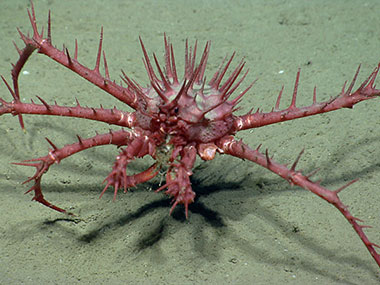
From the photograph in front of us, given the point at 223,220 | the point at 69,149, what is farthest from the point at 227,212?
the point at 69,149

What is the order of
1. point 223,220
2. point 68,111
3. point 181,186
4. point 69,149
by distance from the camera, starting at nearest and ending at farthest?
point 181,186
point 69,149
point 68,111
point 223,220

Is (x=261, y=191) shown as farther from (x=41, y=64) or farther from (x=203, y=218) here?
(x=41, y=64)

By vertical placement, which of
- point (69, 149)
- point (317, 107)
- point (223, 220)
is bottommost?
point (223, 220)

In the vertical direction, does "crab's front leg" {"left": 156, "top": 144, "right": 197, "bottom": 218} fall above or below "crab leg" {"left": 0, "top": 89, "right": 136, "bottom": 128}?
below

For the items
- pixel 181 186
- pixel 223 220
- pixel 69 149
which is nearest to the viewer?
pixel 181 186

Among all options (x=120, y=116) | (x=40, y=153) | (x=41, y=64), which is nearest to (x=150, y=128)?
(x=120, y=116)

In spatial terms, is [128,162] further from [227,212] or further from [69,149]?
[227,212]

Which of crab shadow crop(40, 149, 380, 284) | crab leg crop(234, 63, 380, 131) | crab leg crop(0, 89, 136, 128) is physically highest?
crab leg crop(234, 63, 380, 131)

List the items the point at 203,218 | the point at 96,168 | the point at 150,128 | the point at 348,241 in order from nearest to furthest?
the point at 150,128 < the point at 348,241 < the point at 203,218 < the point at 96,168

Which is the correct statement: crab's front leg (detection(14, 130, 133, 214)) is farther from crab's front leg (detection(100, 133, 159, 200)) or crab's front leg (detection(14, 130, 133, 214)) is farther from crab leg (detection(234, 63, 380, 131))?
crab leg (detection(234, 63, 380, 131))

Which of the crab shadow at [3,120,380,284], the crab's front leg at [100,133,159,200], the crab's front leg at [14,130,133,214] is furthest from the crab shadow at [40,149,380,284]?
the crab's front leg at [14,130,133,214]

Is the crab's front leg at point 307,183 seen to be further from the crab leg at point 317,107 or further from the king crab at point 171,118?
the crab leg at point 317,107
